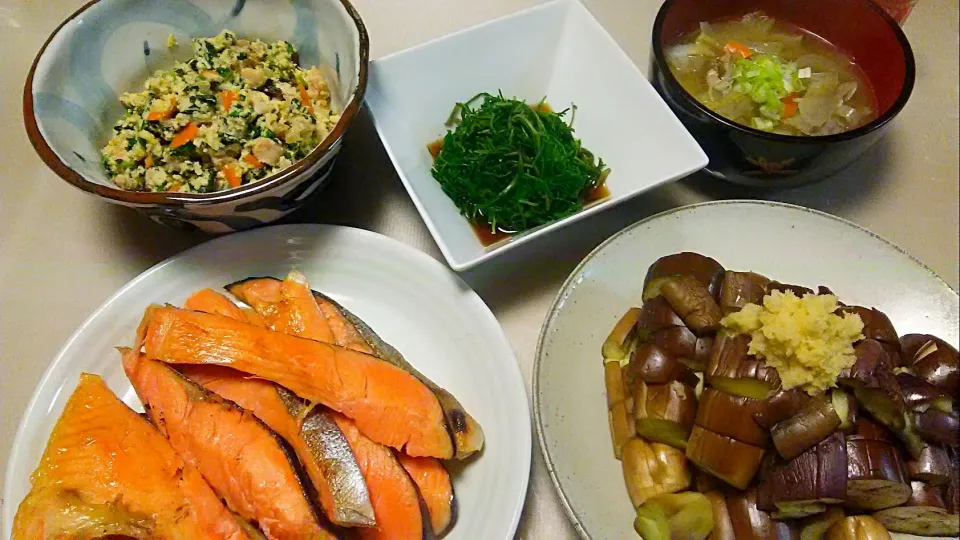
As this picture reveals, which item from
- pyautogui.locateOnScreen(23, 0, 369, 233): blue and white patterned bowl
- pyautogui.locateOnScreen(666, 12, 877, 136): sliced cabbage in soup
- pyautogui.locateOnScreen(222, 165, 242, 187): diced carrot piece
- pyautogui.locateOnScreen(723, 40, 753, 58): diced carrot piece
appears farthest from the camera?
pyautogui.locateOnScreen(723, 40, 753, 58): diced carrot piece

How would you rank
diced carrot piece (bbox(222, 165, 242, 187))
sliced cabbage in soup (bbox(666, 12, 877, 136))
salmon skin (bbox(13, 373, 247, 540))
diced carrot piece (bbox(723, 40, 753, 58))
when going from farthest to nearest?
diced carrot piece (bbox(723, 40, 753, 58)), sliced cabbage in soup (bbox(666, 12, 877, 136)), diced carrot piece (bbox(222, 165, 242, 187)), salmon skin (bbox(13, 373, 247, 540))

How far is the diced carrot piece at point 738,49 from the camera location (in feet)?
5.51

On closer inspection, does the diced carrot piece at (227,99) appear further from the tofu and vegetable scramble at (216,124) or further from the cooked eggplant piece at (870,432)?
the cooked eggplant piece at (870,432)

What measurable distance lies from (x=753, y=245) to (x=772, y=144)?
8.7 inches

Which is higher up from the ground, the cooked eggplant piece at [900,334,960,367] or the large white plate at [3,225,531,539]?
the cooked eggplant piece at [900,334,960,367]

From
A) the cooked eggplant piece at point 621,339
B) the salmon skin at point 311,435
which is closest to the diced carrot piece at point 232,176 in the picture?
the salmon skin at point 311,435

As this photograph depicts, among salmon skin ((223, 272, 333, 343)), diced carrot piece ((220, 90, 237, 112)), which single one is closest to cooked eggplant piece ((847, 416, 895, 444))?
salmon skin ((223, 272, 333, 343))

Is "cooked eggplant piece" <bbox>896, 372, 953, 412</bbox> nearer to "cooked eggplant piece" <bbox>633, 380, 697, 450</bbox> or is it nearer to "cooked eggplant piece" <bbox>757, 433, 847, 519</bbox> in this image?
"cooked eggplant piece" <bbox>757, 433, 847, 519</bbox>

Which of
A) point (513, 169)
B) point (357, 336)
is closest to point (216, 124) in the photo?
point (357, 336)

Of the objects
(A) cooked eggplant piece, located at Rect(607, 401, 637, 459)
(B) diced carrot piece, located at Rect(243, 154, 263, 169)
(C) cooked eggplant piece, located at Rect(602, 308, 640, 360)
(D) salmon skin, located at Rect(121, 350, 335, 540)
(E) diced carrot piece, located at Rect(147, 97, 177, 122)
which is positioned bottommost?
(A) cooked eggplant piece, located at Rect(607, 401, 637, 459)

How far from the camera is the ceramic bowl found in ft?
4.59

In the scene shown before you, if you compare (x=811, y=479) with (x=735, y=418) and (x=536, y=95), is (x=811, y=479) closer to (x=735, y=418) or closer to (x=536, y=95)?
(x=735, y=418)

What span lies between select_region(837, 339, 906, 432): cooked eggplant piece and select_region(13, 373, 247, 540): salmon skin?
1.01 metres

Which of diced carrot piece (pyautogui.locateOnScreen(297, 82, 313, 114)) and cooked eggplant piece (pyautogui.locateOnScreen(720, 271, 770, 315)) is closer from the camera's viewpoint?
cooked eggplant piece (pyautogui.locateOnScreen(720, 271, 770, 315))
